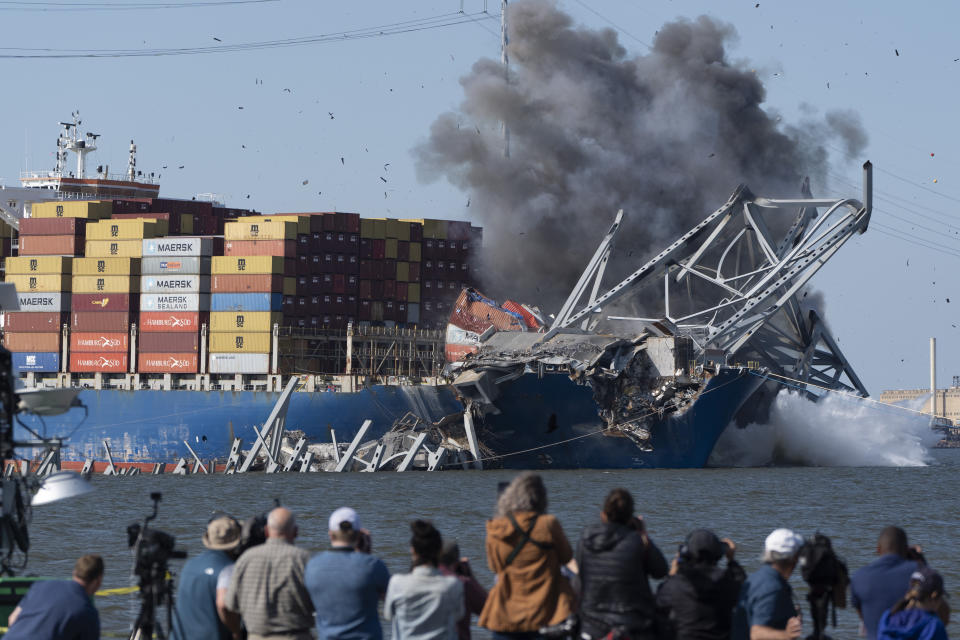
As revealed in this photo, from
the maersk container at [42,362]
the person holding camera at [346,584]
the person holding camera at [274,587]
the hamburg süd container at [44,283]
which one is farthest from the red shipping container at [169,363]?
the person holding camera at [346,584]

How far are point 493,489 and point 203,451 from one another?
2541cm

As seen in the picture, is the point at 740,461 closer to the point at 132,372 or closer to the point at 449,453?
the point at 449,453

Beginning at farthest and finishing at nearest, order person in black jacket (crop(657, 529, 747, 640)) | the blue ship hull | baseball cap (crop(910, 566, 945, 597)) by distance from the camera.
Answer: the blue ship hull, person in black jacket (crop(657, 529, 747, 640)), baseball cap (crop(910, 566, 945, 597))

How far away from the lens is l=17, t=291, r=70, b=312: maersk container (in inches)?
2876

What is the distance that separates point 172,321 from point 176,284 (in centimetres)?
182

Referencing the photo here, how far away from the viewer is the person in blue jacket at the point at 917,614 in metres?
9.15

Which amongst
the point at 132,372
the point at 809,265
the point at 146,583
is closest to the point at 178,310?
the point at 132,372

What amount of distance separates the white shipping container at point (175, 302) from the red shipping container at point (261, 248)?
2.57m

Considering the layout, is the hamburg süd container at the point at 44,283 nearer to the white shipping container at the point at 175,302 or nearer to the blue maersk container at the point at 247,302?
the white shipping container at the point at 175,302

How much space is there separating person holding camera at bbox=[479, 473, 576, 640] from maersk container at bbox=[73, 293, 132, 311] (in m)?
64.7

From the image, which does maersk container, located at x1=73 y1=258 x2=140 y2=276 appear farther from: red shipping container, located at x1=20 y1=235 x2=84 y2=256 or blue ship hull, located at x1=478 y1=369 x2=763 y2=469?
blue ship hull, located at x1=478 y1=369 x2=763 y2=469

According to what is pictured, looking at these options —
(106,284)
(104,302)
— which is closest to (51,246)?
(106,284)

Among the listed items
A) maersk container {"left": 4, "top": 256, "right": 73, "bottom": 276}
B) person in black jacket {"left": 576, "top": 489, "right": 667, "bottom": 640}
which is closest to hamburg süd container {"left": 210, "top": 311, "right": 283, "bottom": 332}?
maersk container {"left": 4, "top": 256, "right": 73, "bottom": 276}

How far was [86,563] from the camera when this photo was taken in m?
9.14
